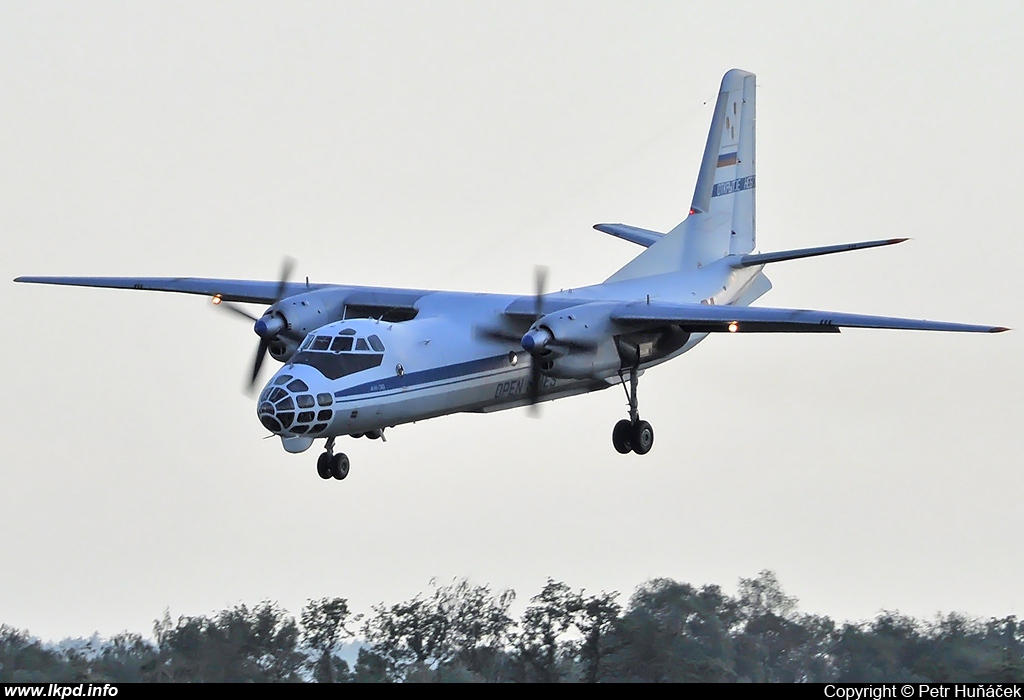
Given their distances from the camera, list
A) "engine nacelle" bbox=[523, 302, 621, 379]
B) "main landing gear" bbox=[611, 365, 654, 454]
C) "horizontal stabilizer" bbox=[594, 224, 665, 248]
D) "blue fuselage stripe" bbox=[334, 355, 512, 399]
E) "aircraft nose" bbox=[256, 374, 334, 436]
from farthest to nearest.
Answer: "horizontal stabilizer" bbox=[594, 224, 665, 248]
"main landing gear" bbox=[611, 365, 654, 454]
"engine nacelle" bbox=[523, 302, 621, 379]
"blue fuselage stripe" bbox=[334, 355, 512, 399]
"aircraft nose" bbox=[256, 374, 334, 436]

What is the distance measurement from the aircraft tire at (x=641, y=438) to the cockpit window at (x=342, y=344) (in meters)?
8.54

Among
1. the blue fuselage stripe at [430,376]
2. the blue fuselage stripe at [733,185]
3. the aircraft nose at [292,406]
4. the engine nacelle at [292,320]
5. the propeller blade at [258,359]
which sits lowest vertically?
the aircraft nose at [292,406]

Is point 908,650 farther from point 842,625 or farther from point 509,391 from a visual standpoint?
point 509,391

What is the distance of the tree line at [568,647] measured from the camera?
1409 inches

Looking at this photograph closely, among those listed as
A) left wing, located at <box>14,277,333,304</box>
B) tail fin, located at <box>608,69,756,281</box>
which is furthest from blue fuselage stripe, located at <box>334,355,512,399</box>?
tail fin, located at <box>608,69,756,281</box>

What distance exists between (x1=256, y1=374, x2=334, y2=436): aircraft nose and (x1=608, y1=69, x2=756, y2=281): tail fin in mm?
12355

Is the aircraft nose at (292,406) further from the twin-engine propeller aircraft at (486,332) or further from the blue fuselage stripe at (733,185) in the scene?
the blue fuselage stripe at (733,185)

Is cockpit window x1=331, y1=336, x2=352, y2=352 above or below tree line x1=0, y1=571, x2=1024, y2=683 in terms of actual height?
above

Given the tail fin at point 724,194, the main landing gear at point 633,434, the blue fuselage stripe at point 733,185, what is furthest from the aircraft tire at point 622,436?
the blue fuselage stripe at point 733,185

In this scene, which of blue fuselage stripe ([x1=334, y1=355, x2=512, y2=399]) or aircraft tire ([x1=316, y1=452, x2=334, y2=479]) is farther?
aircraft tire ([x1=316, y1=452, x2=334, y2=479])

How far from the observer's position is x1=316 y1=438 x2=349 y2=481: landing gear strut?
128 ft

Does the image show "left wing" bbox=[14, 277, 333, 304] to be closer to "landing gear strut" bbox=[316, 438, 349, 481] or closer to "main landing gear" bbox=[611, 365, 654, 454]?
"landing gear strut" bbox=[316, 438, 349, 481]

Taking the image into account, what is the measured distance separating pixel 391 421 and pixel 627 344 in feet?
19.9

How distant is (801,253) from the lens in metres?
41.1
